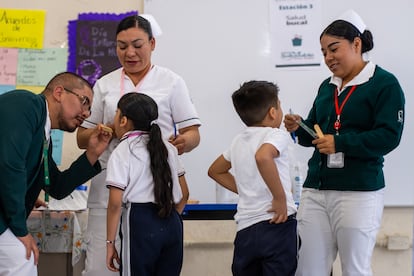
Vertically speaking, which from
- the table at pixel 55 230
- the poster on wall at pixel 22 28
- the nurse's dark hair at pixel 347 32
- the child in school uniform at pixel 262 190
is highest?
the poster on wall at pixel 22 28

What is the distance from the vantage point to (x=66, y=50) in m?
3.17

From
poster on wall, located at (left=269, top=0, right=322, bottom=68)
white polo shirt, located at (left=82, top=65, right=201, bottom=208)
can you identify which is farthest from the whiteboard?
white polo shirt, located at (left=82, top=65, right=201, bottom=208)

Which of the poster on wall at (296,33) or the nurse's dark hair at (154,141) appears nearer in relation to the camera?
Answer: the nurse's dark hair at (154,141)

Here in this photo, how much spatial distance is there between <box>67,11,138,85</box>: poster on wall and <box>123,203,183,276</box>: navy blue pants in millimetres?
1600

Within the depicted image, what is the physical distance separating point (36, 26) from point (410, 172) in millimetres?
2479

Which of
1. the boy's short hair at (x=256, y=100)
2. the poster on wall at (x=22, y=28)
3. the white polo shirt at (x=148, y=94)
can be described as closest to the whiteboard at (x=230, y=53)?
the poster on wall at (x=22, y=28)

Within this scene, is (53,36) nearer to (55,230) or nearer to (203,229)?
(55,230)

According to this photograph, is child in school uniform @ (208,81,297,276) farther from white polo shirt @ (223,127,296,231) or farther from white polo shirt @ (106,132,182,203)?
white polo shirt @ (106,132,182,203)

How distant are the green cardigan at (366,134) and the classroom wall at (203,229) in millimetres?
1304

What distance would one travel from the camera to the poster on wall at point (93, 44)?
315cm

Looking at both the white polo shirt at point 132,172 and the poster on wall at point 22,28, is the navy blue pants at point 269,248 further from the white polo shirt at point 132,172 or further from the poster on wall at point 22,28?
the poster on wall at point 22,28

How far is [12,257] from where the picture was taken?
154 centimetres

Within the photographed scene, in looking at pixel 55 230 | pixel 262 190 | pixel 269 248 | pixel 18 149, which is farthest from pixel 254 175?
pixel 55 230

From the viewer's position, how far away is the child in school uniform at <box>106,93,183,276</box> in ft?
5.68
